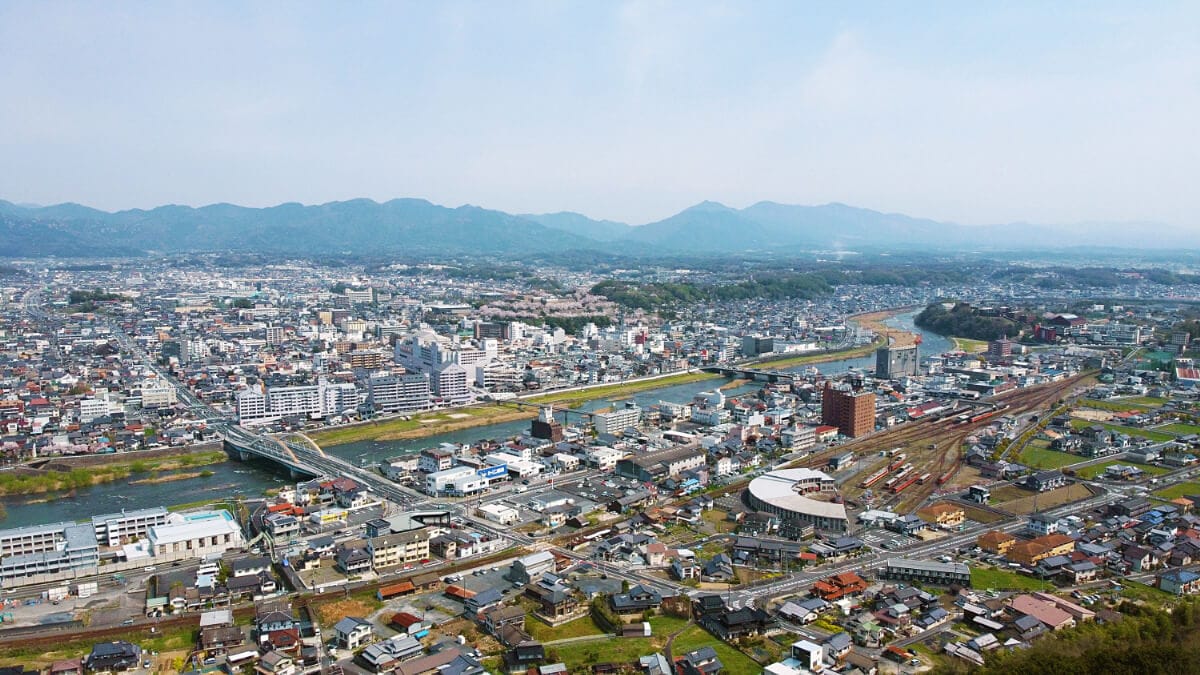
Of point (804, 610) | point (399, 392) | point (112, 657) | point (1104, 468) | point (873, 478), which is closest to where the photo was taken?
point (112, 657)

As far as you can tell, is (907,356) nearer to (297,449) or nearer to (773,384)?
(773,384)

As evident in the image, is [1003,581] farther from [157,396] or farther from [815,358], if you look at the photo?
[815,358]

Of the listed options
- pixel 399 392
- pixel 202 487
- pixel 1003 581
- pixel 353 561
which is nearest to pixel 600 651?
→ pixel 353 561

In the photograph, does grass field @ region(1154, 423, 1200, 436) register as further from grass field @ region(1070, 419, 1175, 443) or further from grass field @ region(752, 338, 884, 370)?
grass field @ region(752, 338, 884, 370)

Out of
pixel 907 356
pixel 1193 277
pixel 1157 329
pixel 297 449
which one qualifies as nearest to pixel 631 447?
pixel 297 449

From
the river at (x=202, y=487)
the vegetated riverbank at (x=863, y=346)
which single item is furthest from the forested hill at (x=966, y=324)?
the river at (x=202, y=487)

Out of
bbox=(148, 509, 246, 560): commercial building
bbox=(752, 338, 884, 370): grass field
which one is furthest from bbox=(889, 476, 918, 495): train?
bbox=(752, 338, 884, 370): grass field
